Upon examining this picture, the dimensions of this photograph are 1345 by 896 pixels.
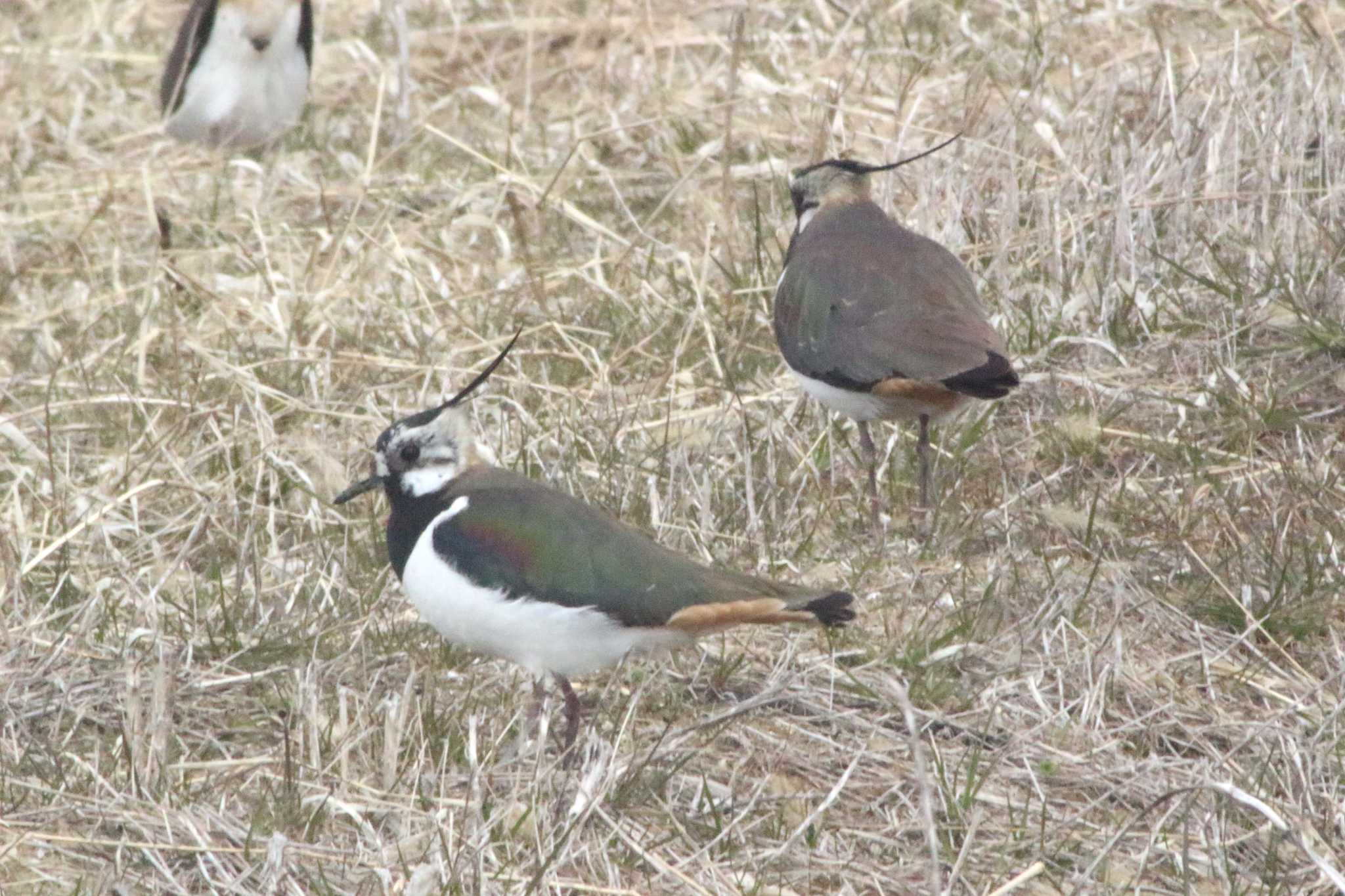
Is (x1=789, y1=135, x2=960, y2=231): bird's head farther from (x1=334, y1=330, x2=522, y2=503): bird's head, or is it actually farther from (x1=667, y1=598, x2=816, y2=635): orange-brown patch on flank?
(x1=667, y1=598, x2=816, y2=635): orange-brown patch on flank

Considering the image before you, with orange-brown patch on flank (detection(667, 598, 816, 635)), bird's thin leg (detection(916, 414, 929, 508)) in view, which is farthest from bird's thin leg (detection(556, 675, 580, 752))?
bird's thin leg (detection(916, 414, 929, 508))

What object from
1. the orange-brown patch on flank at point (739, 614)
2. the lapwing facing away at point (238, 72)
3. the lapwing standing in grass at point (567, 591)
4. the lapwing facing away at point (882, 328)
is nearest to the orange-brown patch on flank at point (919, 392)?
the lapwing facing away at point (882, 328)

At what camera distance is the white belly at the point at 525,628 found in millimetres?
3797

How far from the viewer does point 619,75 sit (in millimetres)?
7754

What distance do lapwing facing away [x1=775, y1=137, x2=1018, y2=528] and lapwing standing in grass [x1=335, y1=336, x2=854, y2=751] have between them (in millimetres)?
836

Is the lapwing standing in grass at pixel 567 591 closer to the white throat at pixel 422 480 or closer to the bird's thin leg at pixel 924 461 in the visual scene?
the white throat at pixel 422 480

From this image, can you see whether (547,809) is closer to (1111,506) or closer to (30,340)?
(1111,506)

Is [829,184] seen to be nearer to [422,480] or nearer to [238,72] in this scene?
[422,480]

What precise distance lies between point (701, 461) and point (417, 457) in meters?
1.03

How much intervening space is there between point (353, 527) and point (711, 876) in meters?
1.77

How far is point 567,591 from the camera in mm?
3801

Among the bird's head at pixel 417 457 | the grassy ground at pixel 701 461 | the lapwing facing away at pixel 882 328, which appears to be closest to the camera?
the grassy ground at pixel 701 461

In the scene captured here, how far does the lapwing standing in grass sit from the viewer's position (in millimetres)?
3766

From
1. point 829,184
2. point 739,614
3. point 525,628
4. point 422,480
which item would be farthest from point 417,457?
point 829,184
